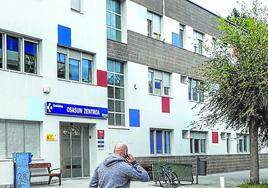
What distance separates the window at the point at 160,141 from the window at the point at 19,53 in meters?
10.6

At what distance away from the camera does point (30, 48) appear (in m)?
22.8

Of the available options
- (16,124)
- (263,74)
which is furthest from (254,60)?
(16,124)

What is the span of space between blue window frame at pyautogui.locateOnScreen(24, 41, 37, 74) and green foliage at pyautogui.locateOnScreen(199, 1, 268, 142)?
7221mm

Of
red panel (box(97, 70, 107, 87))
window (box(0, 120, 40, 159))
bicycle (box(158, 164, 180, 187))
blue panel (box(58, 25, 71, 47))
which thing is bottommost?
bicycle (box(158, 164, 180, 187))

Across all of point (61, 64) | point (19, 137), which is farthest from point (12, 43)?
point (19, 137)

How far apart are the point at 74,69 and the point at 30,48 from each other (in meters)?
3.04

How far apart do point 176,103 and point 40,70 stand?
1311cm

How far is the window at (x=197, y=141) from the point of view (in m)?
36.1

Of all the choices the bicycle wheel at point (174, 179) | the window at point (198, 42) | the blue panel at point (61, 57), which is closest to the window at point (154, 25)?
the window at point (198, 42)

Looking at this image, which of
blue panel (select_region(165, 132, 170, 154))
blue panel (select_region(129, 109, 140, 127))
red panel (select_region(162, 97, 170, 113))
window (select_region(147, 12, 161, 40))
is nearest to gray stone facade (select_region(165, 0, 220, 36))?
window (select_region(147, 12, 161, 40))

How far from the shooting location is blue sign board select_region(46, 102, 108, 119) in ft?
75.7

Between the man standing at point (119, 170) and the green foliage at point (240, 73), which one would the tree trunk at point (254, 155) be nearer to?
the green foliage at point (240, 73)

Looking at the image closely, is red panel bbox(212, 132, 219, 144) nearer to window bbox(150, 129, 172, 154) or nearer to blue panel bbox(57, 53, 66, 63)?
window bbox(150, 129, 172, 154)

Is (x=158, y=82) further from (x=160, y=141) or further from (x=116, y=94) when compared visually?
(x=116, y=94)
